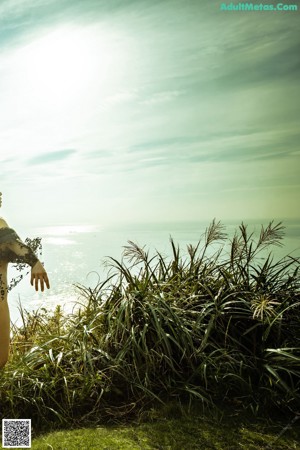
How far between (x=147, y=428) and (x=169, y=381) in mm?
275

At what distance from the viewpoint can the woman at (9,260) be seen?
87.0 inches

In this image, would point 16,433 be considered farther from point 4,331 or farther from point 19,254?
point 19,254

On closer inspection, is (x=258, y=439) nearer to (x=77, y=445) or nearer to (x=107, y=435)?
(x=107, y=435)

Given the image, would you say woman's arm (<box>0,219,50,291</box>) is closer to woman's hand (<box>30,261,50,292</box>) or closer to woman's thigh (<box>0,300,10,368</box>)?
woman's hand (<box>30,261,50,292</box>)

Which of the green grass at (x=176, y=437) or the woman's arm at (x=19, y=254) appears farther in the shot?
the woman's arm at (x=19, y=254)

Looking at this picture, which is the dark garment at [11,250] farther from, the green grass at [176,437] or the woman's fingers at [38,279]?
the green grass at [176,437]

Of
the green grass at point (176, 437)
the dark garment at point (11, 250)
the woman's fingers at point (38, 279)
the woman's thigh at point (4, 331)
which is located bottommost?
the green grass at point (176, 437)

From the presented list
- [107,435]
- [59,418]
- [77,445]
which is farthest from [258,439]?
[59,418]

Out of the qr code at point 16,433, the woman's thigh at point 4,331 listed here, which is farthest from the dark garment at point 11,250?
the qr code at point 16,433

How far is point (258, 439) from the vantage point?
1886mm

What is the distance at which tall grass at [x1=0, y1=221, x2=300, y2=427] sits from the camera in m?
2.12

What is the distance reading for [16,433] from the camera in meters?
1.94

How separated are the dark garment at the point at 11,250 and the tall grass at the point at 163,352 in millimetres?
476

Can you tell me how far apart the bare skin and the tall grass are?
128 mm
